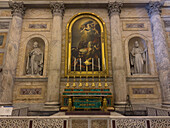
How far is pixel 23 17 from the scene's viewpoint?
8555 mm

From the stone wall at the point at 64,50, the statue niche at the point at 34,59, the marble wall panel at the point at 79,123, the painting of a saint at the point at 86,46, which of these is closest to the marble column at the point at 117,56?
the stone wall at the point at 64,50

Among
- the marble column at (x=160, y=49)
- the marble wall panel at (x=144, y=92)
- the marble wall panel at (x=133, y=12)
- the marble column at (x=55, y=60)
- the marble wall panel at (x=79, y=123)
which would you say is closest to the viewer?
the marble wall panel at (x=79, y=123)

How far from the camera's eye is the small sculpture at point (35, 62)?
7758mm

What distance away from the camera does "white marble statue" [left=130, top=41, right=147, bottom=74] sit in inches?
305

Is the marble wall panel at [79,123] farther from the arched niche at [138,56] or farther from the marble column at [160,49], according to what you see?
the marble column at [160,49]

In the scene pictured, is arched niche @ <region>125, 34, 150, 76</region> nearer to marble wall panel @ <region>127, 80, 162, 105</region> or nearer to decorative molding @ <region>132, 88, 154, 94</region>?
marble wall panel @ <region>127, 80, 162, 105</region>

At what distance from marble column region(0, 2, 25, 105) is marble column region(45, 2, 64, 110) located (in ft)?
6.80

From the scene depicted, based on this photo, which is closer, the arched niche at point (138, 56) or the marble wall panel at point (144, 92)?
the marble wall panel at point (144, 92)

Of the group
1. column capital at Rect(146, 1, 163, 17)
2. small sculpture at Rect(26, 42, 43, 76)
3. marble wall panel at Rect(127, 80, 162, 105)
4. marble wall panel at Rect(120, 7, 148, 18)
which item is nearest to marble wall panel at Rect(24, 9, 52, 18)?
small sculpture at Rect(26, 42, 43, 76)

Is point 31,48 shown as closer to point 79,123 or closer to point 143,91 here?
point 79,123

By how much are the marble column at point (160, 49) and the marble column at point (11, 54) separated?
8.32 metres

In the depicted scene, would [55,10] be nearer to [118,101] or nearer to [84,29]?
[84,29]

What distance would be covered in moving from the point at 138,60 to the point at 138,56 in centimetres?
25

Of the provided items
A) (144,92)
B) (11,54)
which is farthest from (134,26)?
(11,54)
